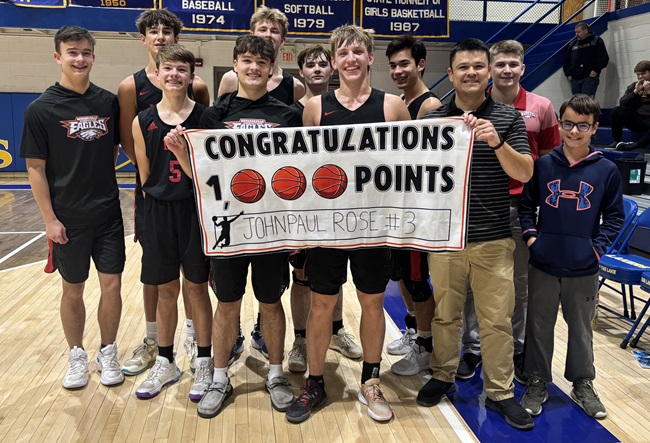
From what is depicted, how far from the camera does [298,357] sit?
11.0 feet

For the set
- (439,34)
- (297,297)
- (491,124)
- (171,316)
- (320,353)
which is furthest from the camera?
(439,34)

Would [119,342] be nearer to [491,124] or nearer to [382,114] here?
[382,114]

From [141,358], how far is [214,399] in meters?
0.76

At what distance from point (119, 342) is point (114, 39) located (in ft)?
36.0

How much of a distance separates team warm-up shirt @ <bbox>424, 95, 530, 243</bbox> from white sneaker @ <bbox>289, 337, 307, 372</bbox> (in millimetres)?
1366

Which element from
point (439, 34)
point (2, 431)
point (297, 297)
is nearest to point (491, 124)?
point (297, 297)

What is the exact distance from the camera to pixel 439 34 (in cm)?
1020

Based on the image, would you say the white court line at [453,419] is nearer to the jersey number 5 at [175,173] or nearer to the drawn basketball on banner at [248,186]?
the drawn basketball on banner at [248,186]

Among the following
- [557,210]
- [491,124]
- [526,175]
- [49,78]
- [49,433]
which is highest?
[49,78]

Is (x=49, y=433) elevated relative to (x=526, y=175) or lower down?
lower down

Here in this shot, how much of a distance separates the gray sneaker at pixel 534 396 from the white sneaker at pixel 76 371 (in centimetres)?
250

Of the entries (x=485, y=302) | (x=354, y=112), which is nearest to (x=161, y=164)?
(x=354, y=112)

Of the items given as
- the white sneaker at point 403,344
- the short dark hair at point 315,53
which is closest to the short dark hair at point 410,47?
the short dark hair at point 315,53

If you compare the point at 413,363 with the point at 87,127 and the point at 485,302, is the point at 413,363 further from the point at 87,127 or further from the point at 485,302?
the point at 87,127
